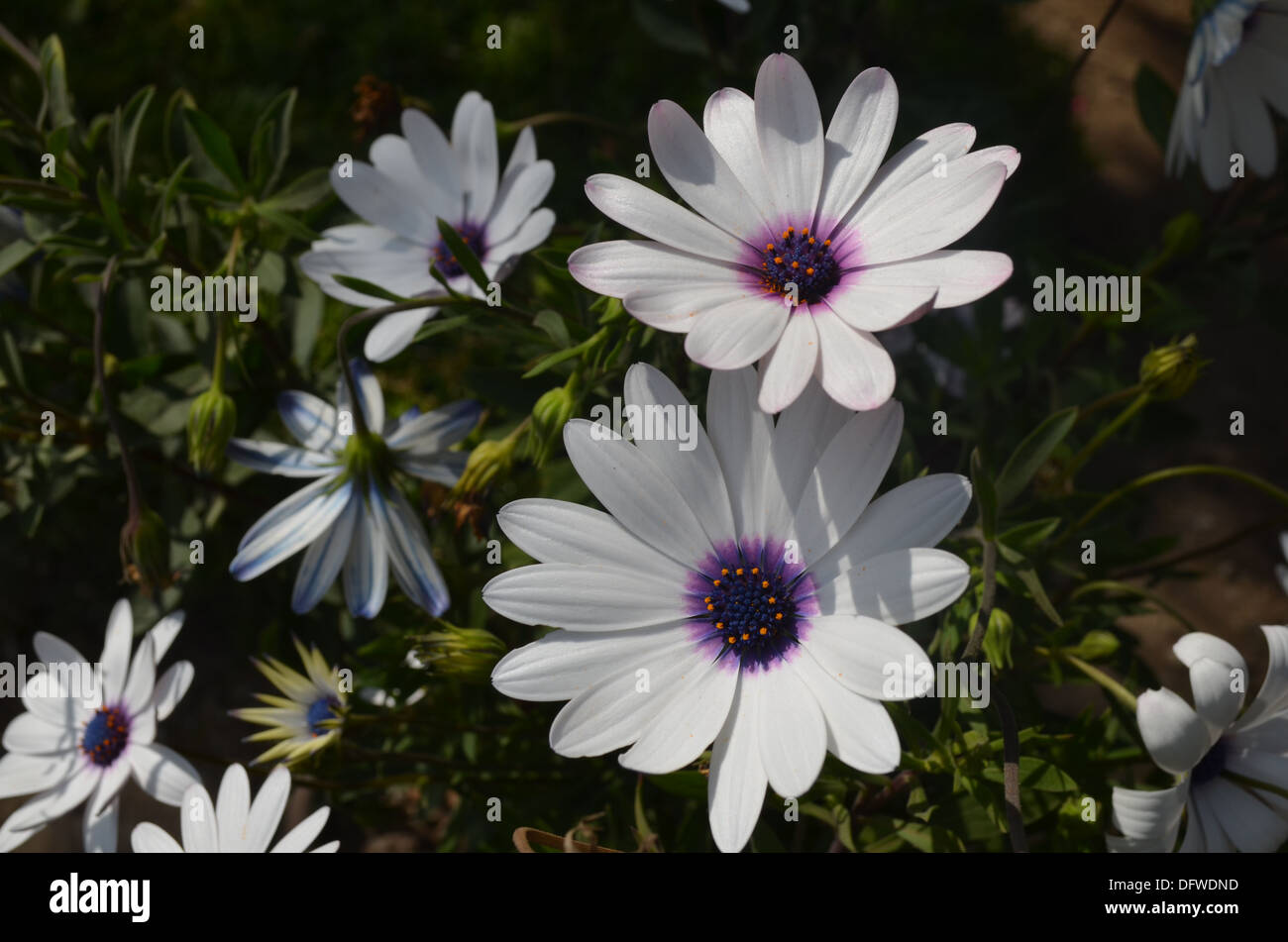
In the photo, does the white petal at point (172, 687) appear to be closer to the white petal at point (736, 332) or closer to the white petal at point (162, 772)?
the white petal at point (162, 772)

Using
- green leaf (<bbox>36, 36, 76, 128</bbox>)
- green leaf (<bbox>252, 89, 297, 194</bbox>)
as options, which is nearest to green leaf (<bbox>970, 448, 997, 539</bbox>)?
green leaf (<bbox>252, 89, 297, 194</bbox>)

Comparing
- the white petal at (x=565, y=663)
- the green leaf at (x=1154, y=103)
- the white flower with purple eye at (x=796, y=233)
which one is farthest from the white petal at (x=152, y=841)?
the green leaf at (x=1154, y=103)

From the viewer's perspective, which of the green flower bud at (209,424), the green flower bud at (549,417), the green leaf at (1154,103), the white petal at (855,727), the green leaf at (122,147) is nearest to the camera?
the white petal at (855,727)

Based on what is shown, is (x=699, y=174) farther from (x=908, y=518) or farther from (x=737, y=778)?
(x=737, y=778)

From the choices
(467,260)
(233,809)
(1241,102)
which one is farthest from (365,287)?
(1241,102)

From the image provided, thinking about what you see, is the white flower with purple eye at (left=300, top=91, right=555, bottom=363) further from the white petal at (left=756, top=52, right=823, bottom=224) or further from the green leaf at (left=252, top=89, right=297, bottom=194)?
the white petal at (left=756, top=52, right=823, bottom=224)

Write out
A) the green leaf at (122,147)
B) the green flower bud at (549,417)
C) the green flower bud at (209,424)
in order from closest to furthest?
the green flower bud at (549,417) < the green flower bud at (209,424) < the green leaf at (122,147)
